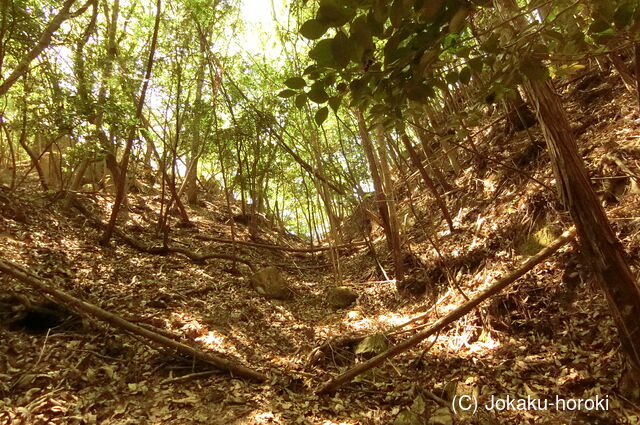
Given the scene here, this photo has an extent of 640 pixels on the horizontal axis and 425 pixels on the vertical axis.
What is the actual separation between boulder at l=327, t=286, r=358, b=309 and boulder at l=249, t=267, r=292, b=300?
0.72m

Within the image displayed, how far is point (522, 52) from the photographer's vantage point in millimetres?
1361

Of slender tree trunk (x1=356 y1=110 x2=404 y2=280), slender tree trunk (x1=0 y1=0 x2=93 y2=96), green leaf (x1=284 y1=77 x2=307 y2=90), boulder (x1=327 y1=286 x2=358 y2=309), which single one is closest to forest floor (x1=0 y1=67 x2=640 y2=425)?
boulder (x1=327 y1=286 x2=358 y2=309)

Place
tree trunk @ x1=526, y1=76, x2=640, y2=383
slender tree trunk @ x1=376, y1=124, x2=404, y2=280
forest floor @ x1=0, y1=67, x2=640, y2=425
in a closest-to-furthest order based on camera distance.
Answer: tree trunk @ x1=526, y1=76, x2=640, y2=383, forest floor @ x1=0, y1=67, x2=640, y2=425, slender tree trunk @ x1=376, y1=124, x2=404, y2=280

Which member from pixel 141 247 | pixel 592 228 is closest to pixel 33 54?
pixel 141 247

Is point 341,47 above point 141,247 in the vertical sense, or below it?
below

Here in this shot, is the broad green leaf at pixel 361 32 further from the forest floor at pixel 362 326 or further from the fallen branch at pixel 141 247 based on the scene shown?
the fallen branch at pixel 141 247

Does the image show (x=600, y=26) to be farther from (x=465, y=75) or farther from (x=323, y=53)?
(x=323, y=53)

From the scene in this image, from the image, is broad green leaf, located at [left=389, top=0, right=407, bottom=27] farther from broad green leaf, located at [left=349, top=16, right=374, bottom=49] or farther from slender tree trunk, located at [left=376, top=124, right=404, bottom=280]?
slender tree trunk, located at [left=376, top=124, right=404, bottom=280]

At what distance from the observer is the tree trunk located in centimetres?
240

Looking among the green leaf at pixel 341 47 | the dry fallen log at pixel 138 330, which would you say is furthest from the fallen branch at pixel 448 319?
the green leaf at pixel 341 47

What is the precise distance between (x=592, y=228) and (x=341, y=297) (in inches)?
152

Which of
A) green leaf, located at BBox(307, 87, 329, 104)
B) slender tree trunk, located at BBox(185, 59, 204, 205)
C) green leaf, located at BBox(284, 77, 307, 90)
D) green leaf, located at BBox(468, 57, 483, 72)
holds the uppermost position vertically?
slender tree trunk, located at BBox(185, 59, 204, 205)

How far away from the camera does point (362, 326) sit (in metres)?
4.84

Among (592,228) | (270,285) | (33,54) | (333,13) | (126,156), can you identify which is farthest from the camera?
(270,285)
